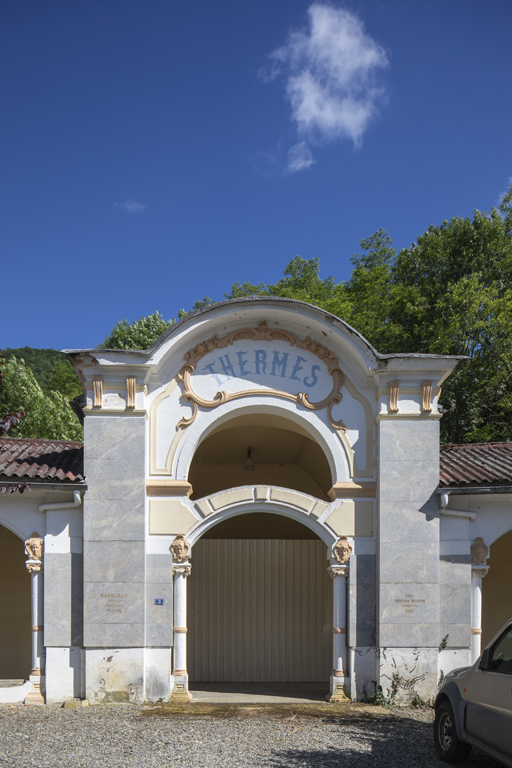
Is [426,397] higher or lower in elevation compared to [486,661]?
higher

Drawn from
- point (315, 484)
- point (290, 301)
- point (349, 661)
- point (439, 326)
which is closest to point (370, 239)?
point (439, 326)

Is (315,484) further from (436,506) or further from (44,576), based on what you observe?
(44,576)

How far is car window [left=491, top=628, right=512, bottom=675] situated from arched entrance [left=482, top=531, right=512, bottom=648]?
711cm

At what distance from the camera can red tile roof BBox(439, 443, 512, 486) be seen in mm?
10219

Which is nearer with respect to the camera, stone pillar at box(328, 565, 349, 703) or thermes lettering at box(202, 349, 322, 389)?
stone pillar at box(328, 565, 349, 703)

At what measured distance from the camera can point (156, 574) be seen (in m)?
10.2

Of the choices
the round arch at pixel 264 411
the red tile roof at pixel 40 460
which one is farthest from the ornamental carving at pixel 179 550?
the red tile roof at pixel 40 460

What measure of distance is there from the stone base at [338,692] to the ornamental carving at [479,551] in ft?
9.35

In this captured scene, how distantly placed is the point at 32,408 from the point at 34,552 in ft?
53.2

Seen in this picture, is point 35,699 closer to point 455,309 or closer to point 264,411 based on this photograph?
point 264,411

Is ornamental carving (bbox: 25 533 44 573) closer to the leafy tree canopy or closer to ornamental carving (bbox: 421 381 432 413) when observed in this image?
ornamental carving (bbox: 421 381 432 413)

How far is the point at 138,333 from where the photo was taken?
29.1m

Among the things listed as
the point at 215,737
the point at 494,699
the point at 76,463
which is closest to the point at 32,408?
the point at 76,463

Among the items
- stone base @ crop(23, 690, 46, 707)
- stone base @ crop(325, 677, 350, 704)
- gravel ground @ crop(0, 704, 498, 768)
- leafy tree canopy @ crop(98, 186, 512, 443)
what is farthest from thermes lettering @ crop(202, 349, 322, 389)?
leafy tree canopy @ crop(98, 186, 512, 443)
